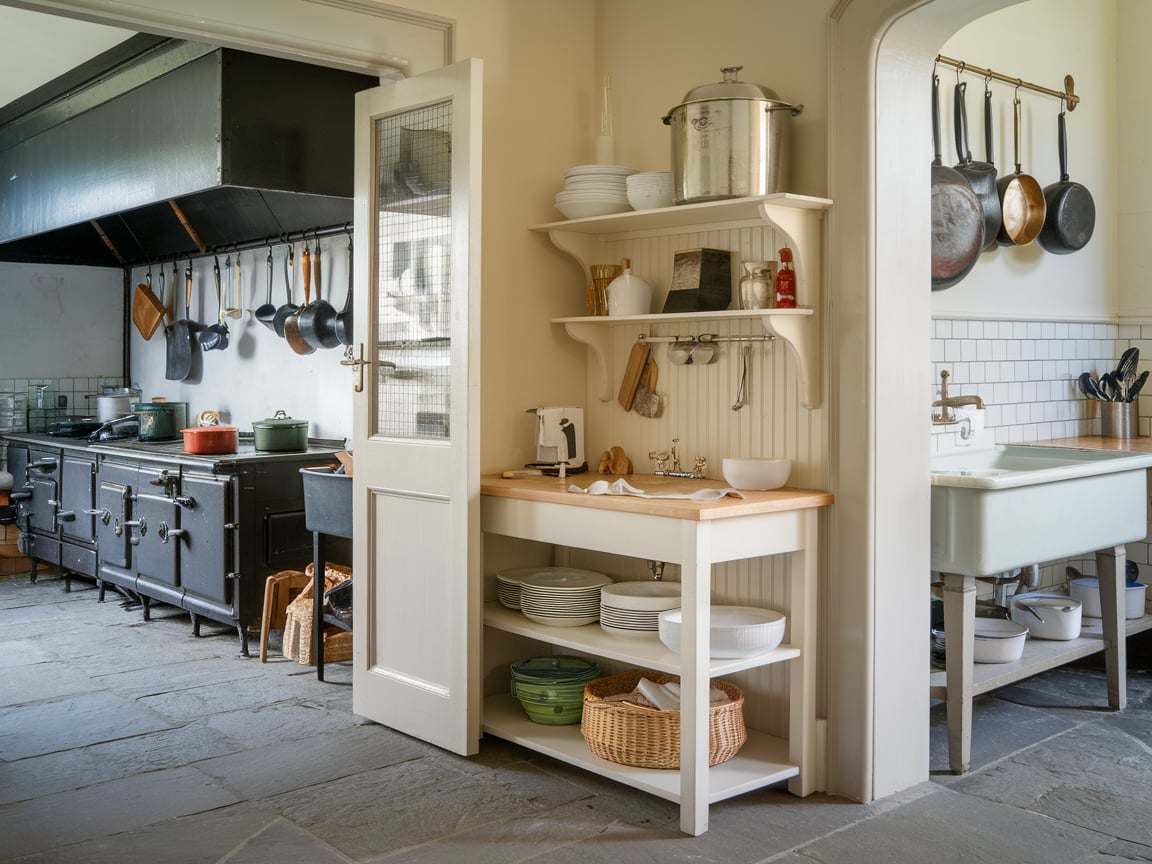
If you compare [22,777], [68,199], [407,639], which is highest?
[68,199]

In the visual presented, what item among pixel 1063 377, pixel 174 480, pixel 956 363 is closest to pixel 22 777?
pixel 174 480

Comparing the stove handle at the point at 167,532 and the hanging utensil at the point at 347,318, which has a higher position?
the hanging utensil at the point at 347,318

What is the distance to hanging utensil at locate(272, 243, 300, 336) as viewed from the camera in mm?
6109

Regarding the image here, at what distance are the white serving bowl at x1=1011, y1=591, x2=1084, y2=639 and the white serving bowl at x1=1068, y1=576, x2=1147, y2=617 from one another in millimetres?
316

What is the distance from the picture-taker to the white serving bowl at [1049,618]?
4.21 metres

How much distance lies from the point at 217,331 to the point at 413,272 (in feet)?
11.1

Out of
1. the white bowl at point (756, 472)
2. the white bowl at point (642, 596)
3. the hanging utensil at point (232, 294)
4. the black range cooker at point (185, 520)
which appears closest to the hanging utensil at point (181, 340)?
the hanging utensil at point (232, 294)

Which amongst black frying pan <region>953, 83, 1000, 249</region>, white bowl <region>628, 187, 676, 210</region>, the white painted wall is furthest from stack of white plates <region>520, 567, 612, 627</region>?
the white painted wall

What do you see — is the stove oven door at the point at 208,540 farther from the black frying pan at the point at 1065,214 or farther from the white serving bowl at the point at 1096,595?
the black frying pan at the point at 1065,214

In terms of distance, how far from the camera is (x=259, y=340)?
658 cm

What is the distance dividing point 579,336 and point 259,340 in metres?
3.13

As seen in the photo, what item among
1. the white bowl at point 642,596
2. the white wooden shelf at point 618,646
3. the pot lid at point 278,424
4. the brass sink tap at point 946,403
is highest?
the brass sink tap at point 946,403

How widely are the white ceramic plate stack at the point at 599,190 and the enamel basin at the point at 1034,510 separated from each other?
4.55 ft

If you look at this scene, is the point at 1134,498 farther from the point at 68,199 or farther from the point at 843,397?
the point at 68,199
